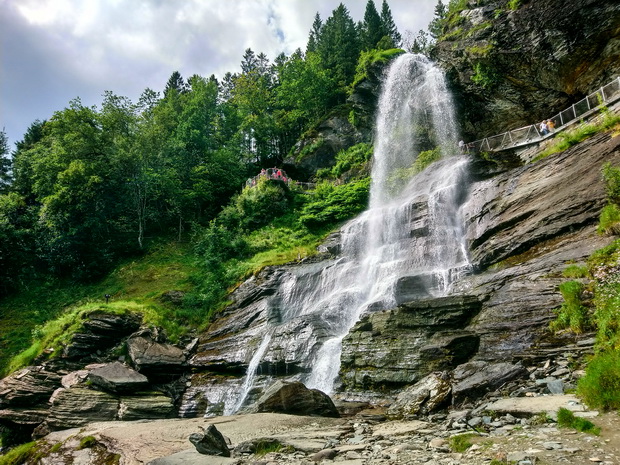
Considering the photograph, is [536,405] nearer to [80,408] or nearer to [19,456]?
[19,456]

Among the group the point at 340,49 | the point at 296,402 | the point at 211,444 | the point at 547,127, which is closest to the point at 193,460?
the point at 211,444

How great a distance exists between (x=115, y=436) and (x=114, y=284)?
70.8ft

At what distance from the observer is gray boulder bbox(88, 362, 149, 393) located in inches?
629

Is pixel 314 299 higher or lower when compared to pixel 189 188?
lower

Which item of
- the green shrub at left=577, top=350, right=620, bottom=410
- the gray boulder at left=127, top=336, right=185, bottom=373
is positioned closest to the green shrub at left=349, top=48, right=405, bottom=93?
the gray boulder at left=127, top=336, right=185, bottom=373

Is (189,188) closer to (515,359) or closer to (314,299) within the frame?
(314,299)

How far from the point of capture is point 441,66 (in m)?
31.2

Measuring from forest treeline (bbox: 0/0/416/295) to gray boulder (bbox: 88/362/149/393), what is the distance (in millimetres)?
18202

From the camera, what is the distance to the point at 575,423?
17.4 feet

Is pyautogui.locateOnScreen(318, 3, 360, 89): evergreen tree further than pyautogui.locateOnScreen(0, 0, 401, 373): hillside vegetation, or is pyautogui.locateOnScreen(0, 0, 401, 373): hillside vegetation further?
pyautogui.locateOnScreen(318, 3, 360, 89): evergreen tree

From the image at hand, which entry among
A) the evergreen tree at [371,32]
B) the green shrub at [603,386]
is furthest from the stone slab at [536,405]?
the evergreen tree at [371,32]

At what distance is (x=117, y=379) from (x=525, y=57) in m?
28.5

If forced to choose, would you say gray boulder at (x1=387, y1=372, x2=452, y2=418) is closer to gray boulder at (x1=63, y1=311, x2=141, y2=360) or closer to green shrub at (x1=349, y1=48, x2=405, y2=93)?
gray boulder at (x1=63, y1=311, x2=141, y2=360)

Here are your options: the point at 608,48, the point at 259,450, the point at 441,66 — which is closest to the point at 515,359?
the point at 259,450
